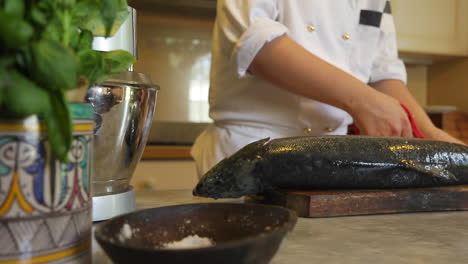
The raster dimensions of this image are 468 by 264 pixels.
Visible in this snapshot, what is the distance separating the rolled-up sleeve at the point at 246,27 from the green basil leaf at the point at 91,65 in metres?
0.60

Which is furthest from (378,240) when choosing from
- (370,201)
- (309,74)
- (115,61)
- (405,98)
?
(405,98)

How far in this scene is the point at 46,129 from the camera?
260 mm

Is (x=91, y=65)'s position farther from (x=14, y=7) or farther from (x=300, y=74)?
(x=300, y=74)

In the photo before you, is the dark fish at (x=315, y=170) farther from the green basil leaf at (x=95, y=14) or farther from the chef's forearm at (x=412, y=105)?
the chef's forearm at (x=412, y=105)

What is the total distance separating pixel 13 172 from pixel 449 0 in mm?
2454

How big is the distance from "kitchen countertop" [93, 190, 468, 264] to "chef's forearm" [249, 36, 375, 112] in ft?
1.17

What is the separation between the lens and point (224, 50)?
1.02 m

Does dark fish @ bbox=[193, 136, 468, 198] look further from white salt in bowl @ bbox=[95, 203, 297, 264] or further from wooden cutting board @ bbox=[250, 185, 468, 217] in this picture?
white salt in bowl @ bbox=[95, 203, 297, 264]

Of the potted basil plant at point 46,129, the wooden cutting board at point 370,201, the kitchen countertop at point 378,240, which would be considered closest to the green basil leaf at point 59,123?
the potted basil plant at point 46,129

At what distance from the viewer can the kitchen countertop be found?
38 centimetres

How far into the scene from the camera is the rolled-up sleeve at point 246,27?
0.88m

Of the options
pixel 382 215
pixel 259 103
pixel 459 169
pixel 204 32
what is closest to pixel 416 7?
pixel 204 32

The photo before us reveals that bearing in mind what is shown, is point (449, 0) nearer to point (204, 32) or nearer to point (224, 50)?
point (204, 32)

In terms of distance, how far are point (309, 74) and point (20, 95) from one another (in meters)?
0.72
